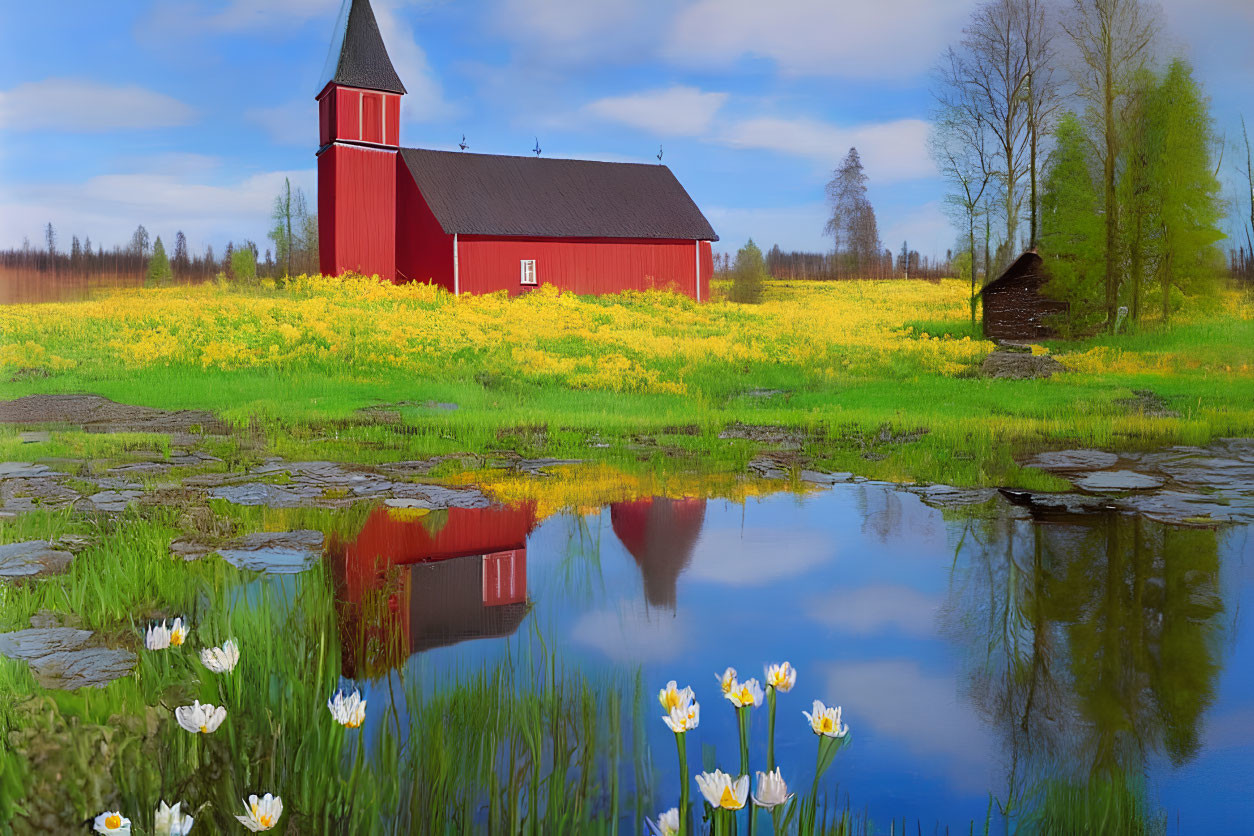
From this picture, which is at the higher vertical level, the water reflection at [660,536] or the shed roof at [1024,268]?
the shed roof at [1024,268]

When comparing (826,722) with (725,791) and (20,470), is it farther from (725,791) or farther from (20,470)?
(20,470)

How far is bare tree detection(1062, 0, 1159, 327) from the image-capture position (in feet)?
29.4

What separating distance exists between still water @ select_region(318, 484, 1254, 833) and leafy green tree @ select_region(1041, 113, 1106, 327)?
5946 mm

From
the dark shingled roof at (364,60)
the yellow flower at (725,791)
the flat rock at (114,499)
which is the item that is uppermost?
the dark shingled roof at (364,60)

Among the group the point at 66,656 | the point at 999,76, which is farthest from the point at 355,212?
the point at 66,656

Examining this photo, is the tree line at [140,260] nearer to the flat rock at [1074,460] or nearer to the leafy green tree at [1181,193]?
the flat rock at [1074,460]

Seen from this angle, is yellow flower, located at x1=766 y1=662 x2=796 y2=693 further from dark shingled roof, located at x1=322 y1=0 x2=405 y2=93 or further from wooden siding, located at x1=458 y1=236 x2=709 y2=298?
wooden siding, located at x1=458 y1=236 x2=709 y2=298

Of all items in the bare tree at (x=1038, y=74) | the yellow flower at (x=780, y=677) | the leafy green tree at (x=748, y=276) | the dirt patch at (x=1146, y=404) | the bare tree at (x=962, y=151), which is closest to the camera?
the yellow flower at (x=780, y=677)

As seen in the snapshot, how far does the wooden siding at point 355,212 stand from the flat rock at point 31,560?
460 inches

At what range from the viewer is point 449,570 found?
4035 millimetres

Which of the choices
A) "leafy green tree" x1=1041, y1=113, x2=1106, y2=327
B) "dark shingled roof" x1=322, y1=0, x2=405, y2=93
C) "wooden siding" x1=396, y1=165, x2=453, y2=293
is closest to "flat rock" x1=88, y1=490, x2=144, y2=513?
"leafy green tree" x1=1041, y1=113, x2=1106, y2=327

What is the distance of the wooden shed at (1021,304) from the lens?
11297 millimetres

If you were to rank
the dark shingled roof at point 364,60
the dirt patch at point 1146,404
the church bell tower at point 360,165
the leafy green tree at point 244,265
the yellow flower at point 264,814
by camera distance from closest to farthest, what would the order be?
the yellow flower at point 264,814
the dirt patch at point 1146,404
the leafy green tree at point 244,265
the dark shingled roof at point 364,60
the church bell tower at point 360,165

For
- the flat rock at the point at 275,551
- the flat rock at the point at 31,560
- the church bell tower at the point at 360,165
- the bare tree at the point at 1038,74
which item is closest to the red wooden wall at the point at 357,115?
the church bell tower at the point at 360,165
